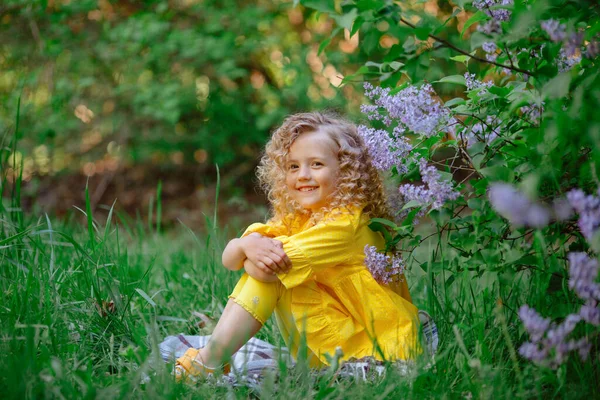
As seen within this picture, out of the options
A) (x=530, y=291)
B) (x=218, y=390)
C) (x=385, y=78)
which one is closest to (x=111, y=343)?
(x=218, y=390)

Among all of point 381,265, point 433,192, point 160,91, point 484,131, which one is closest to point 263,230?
point 381,265

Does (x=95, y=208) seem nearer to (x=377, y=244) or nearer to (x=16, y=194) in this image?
(x=16, y=194)

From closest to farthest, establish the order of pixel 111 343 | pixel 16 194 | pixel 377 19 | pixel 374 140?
pixel 377 19 < pixel 111 343 < pixel 374 140 < pixel 16 194

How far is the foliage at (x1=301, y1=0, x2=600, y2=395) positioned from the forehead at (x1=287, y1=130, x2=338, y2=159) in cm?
20

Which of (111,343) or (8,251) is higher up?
(8,251)

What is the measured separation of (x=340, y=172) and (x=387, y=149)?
0.26 m

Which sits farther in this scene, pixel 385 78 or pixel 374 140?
pixel 374 140

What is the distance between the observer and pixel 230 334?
1.94 m

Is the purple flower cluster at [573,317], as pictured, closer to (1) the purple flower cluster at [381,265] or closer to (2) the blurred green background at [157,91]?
(1) the purple flower cluster at [381,265]

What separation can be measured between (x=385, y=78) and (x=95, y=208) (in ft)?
18.2

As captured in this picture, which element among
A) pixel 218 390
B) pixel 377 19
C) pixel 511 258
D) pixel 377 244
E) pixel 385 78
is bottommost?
pixel 218 390

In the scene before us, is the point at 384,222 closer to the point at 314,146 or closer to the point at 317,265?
the point at 317,265

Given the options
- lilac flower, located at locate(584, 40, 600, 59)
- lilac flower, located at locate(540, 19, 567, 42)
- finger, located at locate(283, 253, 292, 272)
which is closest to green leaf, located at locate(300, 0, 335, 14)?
lilac flower, located at locate(540, 19, 567, 42)

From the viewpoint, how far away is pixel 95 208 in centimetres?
651
